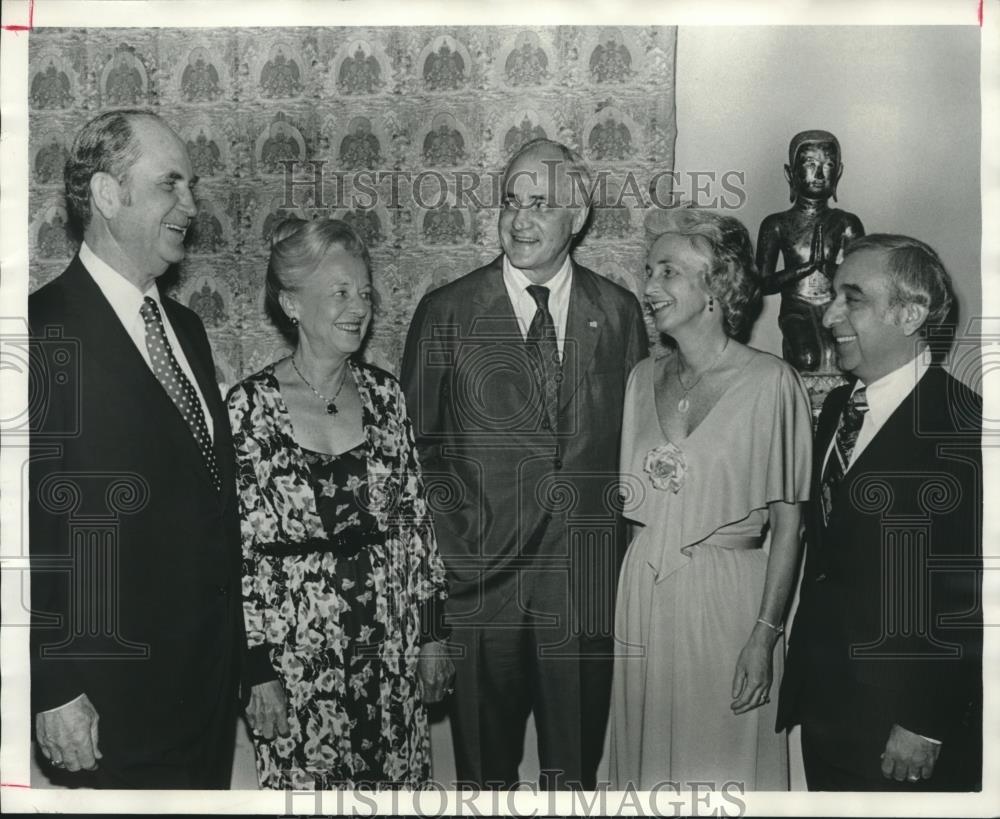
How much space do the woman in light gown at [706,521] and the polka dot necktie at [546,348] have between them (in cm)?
24

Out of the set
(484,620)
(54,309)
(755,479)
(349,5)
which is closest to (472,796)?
(484,620)

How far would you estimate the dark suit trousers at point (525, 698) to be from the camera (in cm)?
328

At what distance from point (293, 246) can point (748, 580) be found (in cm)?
178

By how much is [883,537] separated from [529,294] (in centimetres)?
137

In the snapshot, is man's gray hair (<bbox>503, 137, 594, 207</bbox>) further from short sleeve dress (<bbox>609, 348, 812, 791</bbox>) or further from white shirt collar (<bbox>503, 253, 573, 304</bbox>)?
short sleeve dress (<bbox>609, 348, 812, 791</bbox>)

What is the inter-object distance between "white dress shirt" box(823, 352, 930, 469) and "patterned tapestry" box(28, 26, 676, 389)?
2.81 ft

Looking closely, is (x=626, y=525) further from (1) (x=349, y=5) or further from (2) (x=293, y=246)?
(1) (x=349, y=5)

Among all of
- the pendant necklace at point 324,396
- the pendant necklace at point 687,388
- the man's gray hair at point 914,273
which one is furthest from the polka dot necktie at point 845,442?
the pendant necklace at point 324,396

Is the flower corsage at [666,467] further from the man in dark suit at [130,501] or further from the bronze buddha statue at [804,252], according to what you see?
the man in dark suit at [130,501]

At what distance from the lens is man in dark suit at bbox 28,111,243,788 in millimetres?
3184

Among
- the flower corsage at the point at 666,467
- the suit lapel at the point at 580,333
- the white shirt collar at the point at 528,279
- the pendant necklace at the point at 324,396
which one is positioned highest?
the white shirt collar at the point at 528,279

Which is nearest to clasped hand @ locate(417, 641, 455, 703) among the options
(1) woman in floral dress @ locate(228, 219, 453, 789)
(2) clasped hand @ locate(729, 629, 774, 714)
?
(1) woman in floral dress @ locate(228, 219, 453, 789)

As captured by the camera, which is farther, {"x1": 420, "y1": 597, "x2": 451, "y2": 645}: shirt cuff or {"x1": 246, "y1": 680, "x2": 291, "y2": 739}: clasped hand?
{"x1": 420, "y1": 597, "x2": 451, "y2": 645}: shirt cuff

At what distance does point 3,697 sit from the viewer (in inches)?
131
